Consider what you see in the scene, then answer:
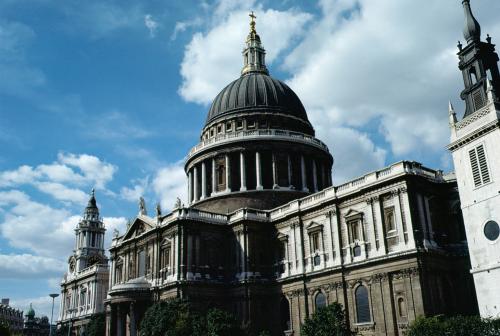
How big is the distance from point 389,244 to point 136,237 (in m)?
27.9

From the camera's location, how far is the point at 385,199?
42375mm

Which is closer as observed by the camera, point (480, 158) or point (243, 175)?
point (480, 158)

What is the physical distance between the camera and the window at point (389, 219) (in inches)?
1630

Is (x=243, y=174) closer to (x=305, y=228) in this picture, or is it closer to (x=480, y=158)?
(x=305, y=228)

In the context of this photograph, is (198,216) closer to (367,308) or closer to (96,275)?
(367,308)

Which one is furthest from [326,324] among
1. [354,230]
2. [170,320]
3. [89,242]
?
[89,242]

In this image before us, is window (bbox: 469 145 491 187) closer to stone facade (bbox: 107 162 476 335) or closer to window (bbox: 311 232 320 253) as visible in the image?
stone facade (bbox: 107 162 476 335)

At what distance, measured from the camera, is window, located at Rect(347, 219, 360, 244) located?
44.0 metres

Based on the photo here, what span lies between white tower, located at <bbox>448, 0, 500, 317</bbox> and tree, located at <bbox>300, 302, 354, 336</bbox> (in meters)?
9.61

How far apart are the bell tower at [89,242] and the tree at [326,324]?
6291 cm

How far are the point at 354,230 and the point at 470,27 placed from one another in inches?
707

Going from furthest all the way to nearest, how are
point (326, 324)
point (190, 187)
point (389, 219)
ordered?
point (190, 187), point (389, 219), point (326, 324)

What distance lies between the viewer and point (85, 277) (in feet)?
281

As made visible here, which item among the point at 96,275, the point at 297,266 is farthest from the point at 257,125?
the point at 96,275
